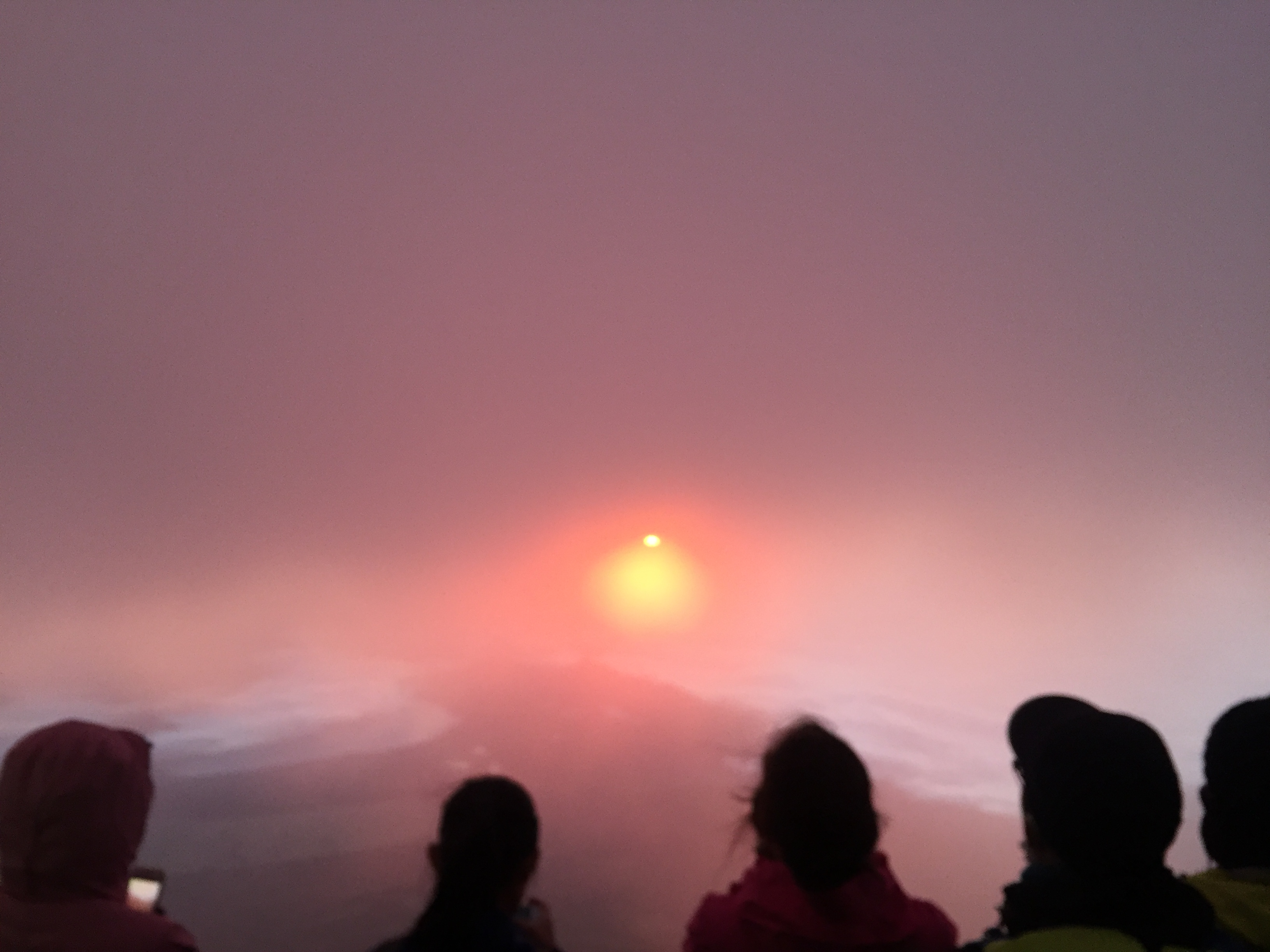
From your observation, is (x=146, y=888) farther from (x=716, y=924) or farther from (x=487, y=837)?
(x=716, y=924)

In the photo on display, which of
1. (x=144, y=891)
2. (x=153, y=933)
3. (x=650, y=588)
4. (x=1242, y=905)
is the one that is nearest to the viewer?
(x=1242, y=905)

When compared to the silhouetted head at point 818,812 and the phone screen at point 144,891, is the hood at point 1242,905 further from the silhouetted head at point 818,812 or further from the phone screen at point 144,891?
the phone screen at point 144,891

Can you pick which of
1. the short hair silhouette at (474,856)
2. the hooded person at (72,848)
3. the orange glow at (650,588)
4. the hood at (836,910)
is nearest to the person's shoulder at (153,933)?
the hooded person at (72,848)

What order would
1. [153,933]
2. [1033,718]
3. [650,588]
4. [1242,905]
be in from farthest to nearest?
[650,588]
[1033,718]
[153,933]
[1242,905]

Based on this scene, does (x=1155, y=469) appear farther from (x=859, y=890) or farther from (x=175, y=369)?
(x=175, y=369)

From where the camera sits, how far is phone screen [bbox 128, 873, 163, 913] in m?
1.77

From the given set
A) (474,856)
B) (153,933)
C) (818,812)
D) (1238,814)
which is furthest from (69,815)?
(1238,814)

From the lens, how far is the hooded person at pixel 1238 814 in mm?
1105

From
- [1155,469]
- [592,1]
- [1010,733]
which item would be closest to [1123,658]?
[1155,469]

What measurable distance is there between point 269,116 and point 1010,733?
79.0 inches

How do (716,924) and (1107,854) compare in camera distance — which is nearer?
(1107,854)


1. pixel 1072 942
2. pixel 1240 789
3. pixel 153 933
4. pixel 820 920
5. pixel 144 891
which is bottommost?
pixel 144 891

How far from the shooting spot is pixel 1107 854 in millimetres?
981

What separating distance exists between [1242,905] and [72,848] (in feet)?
4.92
